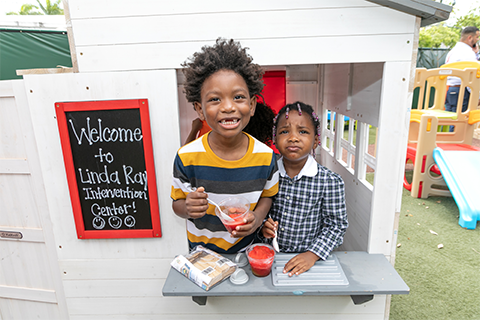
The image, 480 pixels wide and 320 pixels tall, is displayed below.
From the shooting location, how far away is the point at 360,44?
1.55 meters

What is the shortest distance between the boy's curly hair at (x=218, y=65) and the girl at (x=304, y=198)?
430 millimetres

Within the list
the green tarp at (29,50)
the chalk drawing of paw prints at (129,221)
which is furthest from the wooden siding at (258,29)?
the green tarp at (29,50)

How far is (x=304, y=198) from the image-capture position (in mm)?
1735

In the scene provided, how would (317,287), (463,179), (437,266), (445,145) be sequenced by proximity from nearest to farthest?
(317,287)
(437,266)
(463,179)
(445,145)

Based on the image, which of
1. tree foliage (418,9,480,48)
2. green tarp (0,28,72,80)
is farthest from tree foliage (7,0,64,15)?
tree foliage (418,9,480,48)

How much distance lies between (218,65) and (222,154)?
1.42ft

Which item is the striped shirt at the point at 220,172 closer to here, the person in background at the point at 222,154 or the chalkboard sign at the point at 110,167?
the person in background at the point at 222,154

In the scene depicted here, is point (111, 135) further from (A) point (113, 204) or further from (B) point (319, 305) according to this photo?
(B) point (319, 305)

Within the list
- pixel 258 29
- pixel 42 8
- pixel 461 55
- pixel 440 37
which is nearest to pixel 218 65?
pixel 258 29

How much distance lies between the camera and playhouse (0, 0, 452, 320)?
153 centimetres

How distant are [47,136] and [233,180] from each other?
3.64ft

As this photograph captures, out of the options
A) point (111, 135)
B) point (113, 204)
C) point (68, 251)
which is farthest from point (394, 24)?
point (68, 251)

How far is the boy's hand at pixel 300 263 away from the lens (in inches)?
62.7

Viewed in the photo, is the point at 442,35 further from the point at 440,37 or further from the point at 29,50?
the point at 29,50
